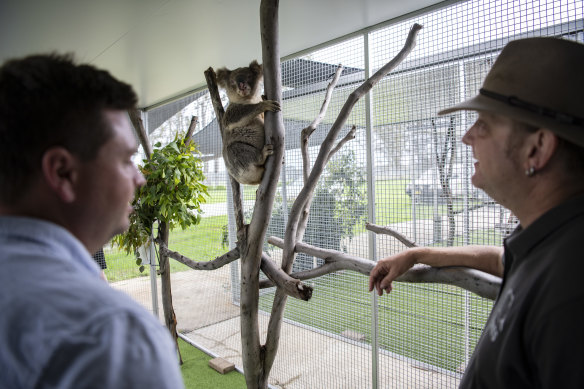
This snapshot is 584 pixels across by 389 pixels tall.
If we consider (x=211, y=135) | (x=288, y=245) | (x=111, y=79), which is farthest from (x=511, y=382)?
(x=211, y=135)

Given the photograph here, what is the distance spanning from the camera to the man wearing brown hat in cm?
59

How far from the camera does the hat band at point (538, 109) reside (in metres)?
0.70

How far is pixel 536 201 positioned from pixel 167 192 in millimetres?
2813

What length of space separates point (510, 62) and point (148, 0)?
172 cm

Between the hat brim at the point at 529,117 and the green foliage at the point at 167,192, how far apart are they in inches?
102

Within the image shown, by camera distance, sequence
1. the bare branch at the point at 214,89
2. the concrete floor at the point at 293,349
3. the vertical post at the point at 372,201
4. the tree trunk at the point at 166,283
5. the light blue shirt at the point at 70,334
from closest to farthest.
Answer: the light blue shirt at the point at 70,334
the bare branch at the point at 214,89
the vertical post at the point at 372,201
the concrete floor at the point at 293,349
the tree trunk at the point at 166,283

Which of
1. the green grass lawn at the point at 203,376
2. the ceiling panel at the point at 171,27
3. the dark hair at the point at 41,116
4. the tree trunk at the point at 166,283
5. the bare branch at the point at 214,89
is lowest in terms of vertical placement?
the green grass lawn at the point at 203,376

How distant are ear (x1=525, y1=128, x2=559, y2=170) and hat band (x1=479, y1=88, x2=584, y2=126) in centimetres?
3

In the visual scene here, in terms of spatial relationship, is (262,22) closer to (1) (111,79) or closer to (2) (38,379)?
(1) (111,79)

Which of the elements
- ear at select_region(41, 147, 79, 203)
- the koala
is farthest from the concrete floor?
ear at select_region(41, 147, 79, 203)

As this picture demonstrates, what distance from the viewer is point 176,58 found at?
285cm

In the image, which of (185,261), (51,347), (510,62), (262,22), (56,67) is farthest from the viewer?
(185,261)

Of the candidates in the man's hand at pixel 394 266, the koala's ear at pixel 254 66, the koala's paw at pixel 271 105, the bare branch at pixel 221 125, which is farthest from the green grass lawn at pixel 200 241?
the man's hand at pixel 394 266

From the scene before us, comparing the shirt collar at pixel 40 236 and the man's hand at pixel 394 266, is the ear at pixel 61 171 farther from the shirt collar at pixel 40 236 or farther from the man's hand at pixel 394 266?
the man's hand at pixel 394 266
